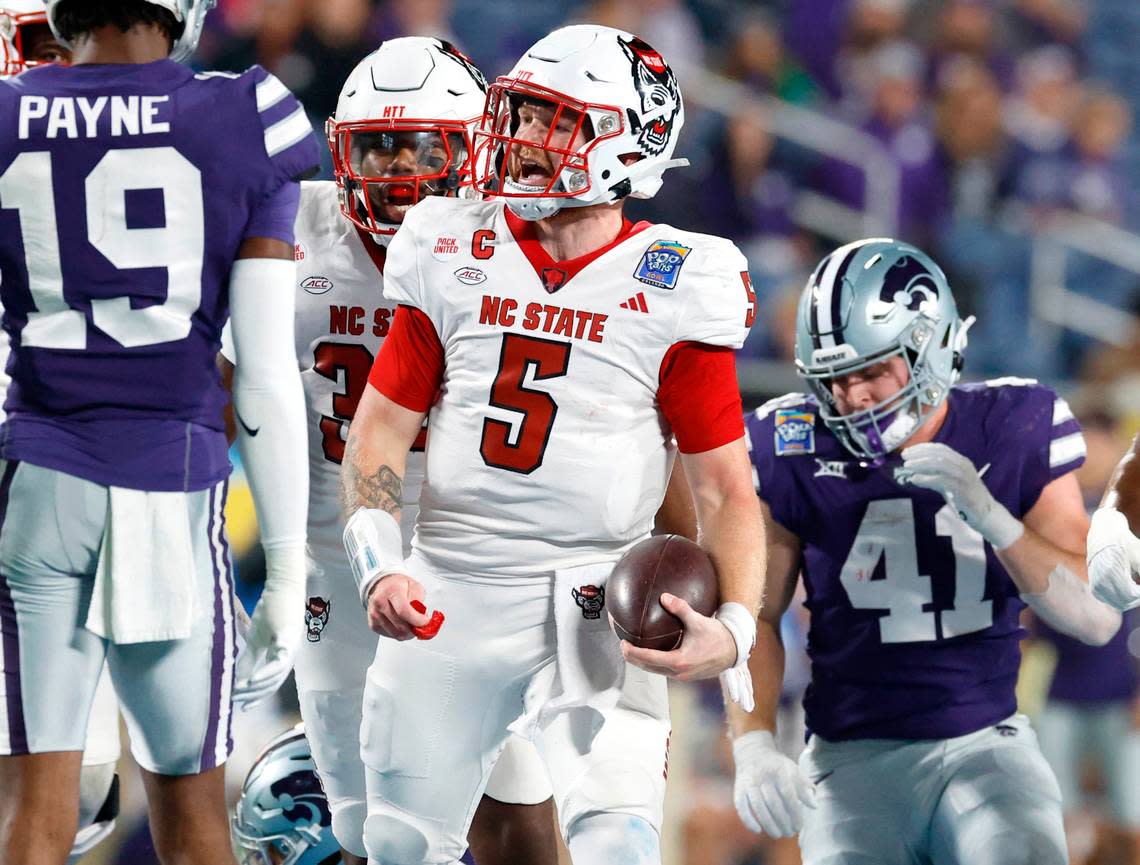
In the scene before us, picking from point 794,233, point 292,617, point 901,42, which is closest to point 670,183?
point 794,233

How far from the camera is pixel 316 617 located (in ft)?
11.3

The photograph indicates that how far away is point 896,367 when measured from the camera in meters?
3.52

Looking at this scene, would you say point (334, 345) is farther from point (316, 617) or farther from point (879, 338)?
point (879, 338)

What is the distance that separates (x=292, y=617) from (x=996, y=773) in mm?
1499

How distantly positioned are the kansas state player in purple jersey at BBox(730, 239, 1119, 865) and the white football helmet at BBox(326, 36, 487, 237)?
89cm

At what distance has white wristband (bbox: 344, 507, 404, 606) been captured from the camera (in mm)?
Answer: 2662

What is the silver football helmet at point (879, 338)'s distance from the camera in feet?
11.5

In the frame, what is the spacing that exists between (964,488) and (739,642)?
886 mm

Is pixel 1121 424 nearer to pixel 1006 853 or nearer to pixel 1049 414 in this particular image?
pixel 1049 414

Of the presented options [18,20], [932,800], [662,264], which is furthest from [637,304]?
[18,20]

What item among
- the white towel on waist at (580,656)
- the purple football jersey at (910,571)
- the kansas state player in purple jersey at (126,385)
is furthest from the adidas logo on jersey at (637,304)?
the purple football jersey at (910,571)

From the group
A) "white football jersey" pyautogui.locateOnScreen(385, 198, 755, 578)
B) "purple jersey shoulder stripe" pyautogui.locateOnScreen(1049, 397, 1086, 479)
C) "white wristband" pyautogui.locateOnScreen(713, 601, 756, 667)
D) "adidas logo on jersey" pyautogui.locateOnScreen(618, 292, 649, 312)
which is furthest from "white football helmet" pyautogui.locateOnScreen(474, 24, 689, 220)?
"purple jersey shoulder stripe" pyautogui.locateOnScreen(1049, 397, 1086, 479)

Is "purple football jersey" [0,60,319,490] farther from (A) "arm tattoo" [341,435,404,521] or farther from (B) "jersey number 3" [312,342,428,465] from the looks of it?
(B) "jersey number 3" [312,342,428,465]

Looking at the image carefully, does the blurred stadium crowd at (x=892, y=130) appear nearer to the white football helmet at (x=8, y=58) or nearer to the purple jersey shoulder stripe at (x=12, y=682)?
the white football helmet at (x=8, y=58)
